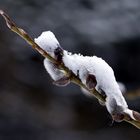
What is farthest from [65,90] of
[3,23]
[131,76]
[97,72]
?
[97,72]

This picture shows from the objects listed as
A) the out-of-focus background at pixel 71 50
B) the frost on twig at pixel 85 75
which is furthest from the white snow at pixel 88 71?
the out-of-focus background at pixel 71 50

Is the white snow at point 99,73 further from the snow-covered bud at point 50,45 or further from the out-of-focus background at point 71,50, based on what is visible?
the out-of-focus background at point 71,50

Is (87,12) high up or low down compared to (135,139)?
up

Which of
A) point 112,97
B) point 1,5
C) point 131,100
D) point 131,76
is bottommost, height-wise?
point 112,97

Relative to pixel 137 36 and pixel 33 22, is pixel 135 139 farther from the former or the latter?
pixel 33 22

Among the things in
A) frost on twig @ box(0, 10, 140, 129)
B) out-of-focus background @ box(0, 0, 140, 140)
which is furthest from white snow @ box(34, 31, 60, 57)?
out-of-focus background @ box(0, 0, 140, 140)

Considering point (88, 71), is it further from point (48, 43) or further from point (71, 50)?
point (71, 50)
